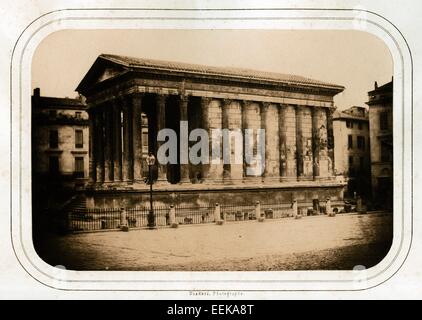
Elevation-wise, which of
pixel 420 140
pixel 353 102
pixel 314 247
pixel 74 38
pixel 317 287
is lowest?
pixel 317 287

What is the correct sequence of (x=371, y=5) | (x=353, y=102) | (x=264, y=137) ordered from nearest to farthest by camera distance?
(x=371, y=5), (x=353, y=102), (x=264, y=137)

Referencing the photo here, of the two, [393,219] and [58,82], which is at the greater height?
[58,82]

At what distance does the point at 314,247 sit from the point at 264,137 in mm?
1614

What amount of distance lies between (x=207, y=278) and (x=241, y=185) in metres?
1.42

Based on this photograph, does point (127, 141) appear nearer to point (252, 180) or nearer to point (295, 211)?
point (252, 180)

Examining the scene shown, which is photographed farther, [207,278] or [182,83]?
[182,83]

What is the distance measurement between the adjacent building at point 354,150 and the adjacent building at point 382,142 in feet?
0.25

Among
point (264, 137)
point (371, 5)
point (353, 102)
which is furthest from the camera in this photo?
point (264, 137)

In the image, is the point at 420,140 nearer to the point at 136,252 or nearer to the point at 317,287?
the point at 317,287

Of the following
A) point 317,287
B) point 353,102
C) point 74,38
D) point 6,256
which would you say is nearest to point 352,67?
point 353,102

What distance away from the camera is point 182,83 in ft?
25.9

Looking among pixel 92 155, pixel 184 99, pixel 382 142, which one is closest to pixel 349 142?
pixel 382 142

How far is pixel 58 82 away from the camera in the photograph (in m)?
7.03

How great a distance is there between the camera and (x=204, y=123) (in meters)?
7.50
